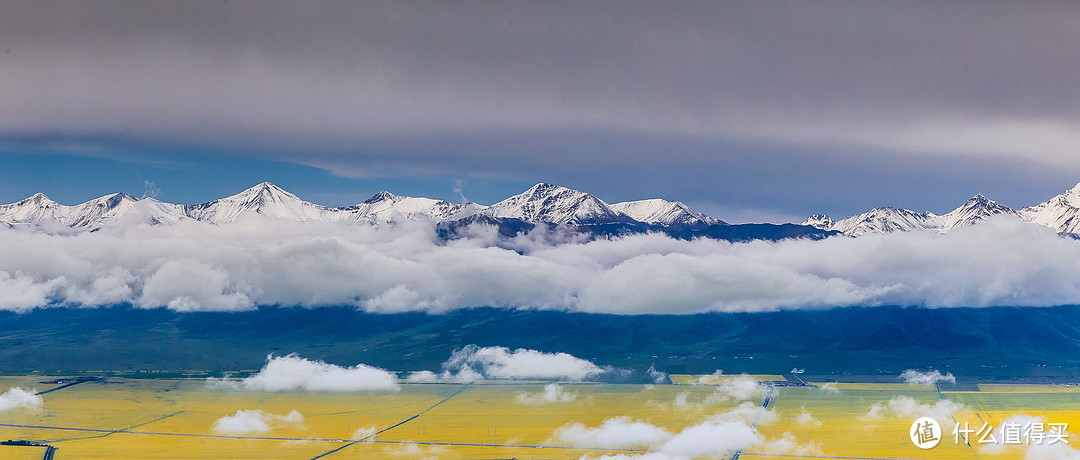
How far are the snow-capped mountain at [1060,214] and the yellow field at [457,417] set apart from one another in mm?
140196

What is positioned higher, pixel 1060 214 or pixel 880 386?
pixel 1060 214

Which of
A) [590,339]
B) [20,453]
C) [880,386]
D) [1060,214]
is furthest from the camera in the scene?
[1060,214]

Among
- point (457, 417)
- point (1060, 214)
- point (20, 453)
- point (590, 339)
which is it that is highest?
point (1060, 214)

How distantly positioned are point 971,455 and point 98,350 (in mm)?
75426

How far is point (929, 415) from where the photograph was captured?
52.2 meters

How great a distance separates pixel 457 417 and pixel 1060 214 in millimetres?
185291

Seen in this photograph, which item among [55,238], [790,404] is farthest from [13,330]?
[790,404]

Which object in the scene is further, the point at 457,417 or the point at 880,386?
the point at 880,386

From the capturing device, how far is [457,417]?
50219mm

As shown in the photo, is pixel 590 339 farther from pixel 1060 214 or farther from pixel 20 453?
pixel 1060 214

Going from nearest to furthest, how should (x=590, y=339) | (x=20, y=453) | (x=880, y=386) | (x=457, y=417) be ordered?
(x=20, y=453) → (x=457, y=417) → (x=880, y=386) → (x=590, y=339)

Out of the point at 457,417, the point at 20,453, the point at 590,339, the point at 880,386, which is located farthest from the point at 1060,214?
the point at 20,453

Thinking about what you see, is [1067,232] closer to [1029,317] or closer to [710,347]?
[1029,317]

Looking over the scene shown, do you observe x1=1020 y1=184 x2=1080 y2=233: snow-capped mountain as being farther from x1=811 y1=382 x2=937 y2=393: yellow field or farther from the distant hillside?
x1=811 y1=382 x2=937 y2=393: yellow field
